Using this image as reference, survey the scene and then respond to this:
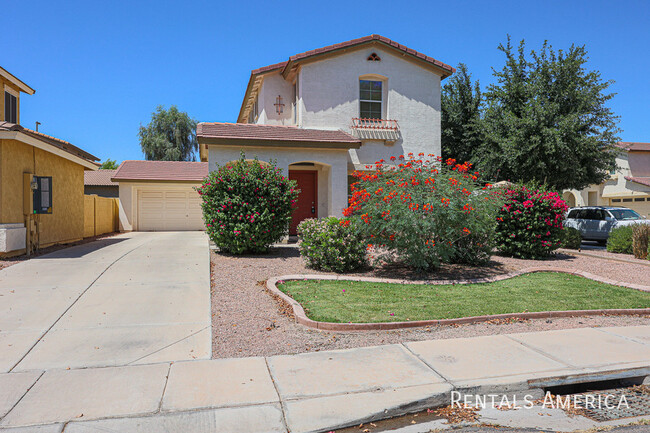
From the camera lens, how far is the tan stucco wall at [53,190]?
1167cm

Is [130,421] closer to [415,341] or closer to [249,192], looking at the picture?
[415,341]

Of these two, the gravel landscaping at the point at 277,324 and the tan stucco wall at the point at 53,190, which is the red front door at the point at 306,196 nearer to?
the gravel landscaping at the point at 277,324

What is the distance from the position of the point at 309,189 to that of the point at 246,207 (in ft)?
18.4

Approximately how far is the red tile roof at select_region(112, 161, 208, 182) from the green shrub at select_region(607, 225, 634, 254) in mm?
18330

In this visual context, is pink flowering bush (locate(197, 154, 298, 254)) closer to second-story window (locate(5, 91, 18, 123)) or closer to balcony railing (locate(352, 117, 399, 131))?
balcony railing (locate(352, 117, 399, 131))

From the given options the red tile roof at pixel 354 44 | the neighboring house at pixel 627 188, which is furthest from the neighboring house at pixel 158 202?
the neighboring house at pixel 627 188

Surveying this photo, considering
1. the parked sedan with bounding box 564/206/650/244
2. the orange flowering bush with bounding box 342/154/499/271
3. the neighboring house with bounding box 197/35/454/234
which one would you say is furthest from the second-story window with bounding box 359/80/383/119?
the parked sedan with bounding box 564/206/650/244

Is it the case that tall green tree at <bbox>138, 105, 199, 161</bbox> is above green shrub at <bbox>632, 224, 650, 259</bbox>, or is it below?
above

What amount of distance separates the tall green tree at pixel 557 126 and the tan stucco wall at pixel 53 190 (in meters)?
16.9

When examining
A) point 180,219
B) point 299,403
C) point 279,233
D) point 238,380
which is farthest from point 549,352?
point 180,219

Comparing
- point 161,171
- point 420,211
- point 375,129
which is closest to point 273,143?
point 375,129

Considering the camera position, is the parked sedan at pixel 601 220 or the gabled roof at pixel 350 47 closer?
the gabled roof at pixel 350 47

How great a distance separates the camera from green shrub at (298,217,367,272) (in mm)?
10227

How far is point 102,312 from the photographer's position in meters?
7.00
